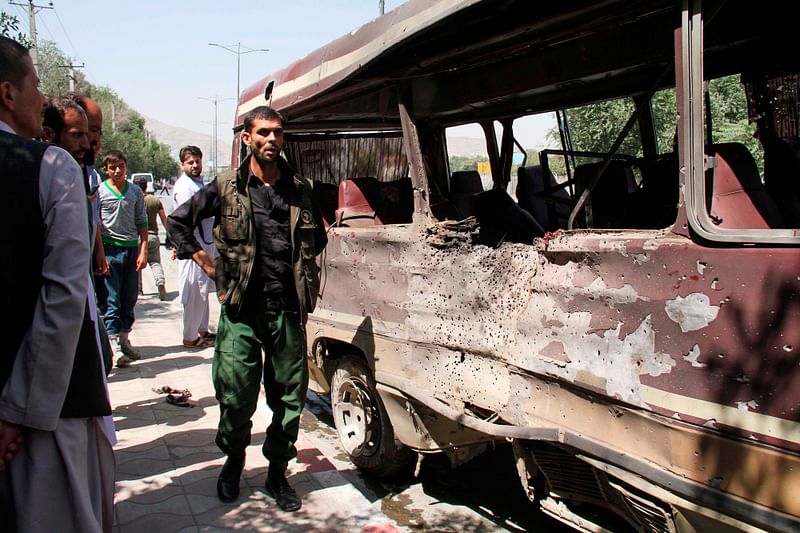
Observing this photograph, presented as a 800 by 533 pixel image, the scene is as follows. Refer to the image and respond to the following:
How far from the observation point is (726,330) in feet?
6.41

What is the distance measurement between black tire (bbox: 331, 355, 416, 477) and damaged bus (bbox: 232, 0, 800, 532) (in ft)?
0.05

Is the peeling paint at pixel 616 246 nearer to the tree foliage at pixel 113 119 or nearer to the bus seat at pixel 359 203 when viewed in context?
the bus seat at pixel 359 203

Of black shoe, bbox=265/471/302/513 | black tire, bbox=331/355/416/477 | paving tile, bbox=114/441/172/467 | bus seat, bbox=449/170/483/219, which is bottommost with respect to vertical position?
paving tile, bbox=114/441/172/467

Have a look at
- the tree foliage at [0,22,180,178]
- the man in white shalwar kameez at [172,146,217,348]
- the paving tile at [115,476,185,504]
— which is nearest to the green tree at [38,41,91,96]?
the tree foliage at [0,22,180,178]

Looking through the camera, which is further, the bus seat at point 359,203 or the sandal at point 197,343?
the sandal at point 197,343

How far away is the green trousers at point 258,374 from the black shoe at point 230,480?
78 mm

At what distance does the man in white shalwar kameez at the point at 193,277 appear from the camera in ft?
21.5

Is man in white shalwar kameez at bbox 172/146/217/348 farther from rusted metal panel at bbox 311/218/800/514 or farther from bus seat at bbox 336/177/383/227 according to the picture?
rusted metal panel at bbox 311/218/800/514

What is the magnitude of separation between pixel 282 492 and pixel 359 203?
1.84 m

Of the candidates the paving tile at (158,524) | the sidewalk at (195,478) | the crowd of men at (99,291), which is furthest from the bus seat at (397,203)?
the paving tile at (158,524)

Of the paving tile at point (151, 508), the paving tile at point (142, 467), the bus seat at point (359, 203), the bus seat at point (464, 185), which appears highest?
the bus seat at point (464, 185)

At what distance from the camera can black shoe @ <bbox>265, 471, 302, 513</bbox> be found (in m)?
3.42

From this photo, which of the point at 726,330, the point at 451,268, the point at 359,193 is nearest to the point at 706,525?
the point at 726,330

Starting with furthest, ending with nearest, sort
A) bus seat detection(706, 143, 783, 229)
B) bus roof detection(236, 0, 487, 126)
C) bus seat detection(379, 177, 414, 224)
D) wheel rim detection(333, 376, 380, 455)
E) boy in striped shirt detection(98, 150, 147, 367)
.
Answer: boy in striped shirt detection(98, 150, 147, 367) → bus seat detection(379, 177, 414, 224) → wheel rim detection(333, 376, 380, 455) → bus roof detection(236, 0, 487, 126) → bus seat detection(706, 143, 783, 229)
